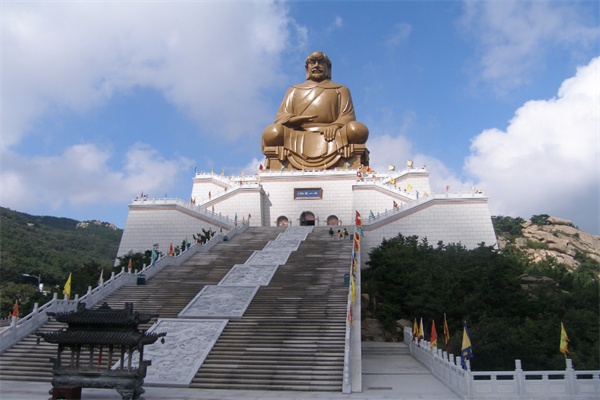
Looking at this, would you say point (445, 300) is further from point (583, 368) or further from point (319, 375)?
point (319, 375)

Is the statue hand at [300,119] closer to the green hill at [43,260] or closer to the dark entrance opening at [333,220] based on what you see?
the dark entrance opening at [333,220]

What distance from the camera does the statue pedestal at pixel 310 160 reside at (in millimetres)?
30422

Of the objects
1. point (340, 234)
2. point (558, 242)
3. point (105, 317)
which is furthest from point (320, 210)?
point (105, 317)

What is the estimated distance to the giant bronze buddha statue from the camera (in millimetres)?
30562

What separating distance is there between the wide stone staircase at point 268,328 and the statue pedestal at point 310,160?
11619 mm

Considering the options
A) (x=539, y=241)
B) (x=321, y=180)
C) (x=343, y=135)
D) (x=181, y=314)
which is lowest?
(x=181, y=314)

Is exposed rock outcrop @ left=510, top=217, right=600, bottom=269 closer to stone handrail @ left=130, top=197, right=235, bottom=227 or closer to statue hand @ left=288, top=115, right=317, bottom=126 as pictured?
statue hand @ left=288, top=115, right=317, bottom=126

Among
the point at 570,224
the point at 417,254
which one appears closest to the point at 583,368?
the point at 417,254

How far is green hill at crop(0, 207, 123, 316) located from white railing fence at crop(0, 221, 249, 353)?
241 centimetres

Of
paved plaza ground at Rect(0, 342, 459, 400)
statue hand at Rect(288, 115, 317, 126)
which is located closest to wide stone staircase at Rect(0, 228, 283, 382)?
paved plaza ground at Rect(0, 342, 459, 400)

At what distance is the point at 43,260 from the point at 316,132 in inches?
945

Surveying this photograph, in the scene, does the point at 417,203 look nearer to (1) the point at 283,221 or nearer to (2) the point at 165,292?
(1) the point at 283,221

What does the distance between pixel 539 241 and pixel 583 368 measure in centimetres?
2599

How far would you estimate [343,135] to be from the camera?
30719 mm
